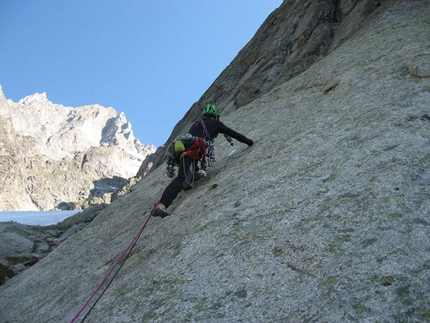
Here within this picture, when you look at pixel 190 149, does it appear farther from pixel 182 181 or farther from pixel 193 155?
pixel 182 181

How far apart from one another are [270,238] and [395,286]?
1749 mm

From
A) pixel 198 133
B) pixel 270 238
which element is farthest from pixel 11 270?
pixel 270 238

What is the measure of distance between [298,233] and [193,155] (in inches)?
163

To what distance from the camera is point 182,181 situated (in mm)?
8109

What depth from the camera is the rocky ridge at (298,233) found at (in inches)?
144

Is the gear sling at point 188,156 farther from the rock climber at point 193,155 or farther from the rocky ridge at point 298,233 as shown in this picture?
the rocky ridge at point 298,233

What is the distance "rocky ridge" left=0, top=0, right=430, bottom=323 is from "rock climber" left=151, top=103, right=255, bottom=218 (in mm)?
333

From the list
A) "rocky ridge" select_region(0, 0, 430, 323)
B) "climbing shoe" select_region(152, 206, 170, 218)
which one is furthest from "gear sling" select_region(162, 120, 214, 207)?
"climbing shoe" select_region(152, 206, 170, 218)

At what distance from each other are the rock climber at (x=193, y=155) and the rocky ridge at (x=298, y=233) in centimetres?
33

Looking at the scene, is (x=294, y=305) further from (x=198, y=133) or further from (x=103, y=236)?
(x=103, y=236)

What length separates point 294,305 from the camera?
12.0ft

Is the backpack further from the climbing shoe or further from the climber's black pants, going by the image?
the climbing shoe

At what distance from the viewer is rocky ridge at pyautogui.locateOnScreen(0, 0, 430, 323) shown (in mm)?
3648

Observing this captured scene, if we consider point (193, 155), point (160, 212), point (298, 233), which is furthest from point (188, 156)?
point (298, 233)
